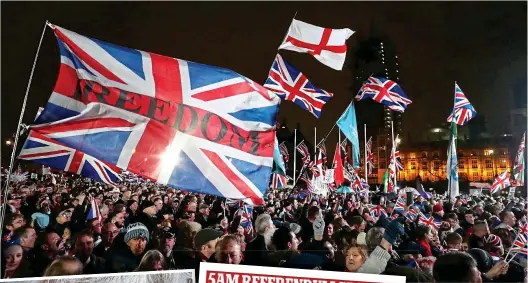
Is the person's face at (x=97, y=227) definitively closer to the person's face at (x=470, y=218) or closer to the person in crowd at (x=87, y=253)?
the person in crowd at (x=87, y=253)

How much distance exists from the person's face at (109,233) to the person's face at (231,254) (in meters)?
0.86

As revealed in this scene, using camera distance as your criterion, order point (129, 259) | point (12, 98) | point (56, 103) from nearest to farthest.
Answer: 1. point (56, 103)
2. point (129, 259)
3. point (12, 98)

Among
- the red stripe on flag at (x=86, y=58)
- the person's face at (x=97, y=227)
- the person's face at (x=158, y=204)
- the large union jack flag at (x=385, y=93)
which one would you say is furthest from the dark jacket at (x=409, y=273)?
the red stripe on flag at (x=86, y=58)

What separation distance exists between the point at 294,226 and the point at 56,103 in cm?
225

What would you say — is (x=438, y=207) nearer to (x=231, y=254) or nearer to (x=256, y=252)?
(x=256, y=252)

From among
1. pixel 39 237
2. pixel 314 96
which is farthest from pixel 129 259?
pixel 314 96

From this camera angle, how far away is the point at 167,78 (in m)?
2.46

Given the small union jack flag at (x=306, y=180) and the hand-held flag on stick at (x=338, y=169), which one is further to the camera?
the small union jack flag at (x=306, y=180)

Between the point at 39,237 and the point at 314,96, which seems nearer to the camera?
the point at 39,237

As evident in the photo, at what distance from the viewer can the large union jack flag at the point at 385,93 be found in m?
4.04

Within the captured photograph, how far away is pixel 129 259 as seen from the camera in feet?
10.6

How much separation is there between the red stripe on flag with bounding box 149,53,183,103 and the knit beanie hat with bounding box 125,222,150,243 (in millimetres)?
1401

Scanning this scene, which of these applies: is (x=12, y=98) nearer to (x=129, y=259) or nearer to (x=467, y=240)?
(x=129, y=259)

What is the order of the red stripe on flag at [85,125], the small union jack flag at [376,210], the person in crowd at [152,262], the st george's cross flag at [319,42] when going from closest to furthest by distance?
1. the red stripe on flag at [85,125]
2. the person in crowd at [152,262]
3. the st george's cross flag at [319,42]
4. the small union jack flag at [376,210]
